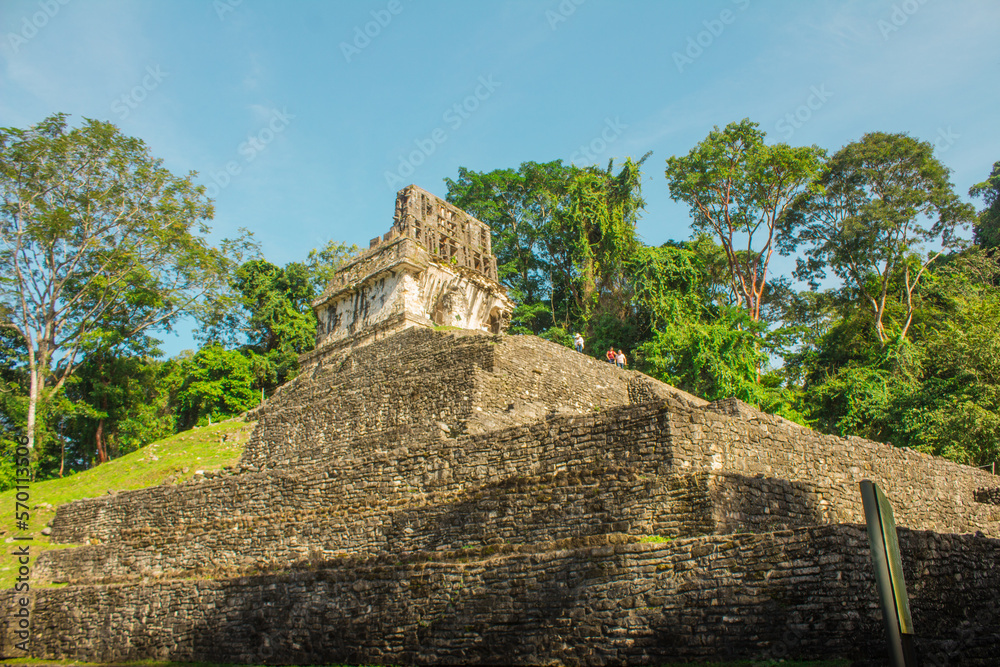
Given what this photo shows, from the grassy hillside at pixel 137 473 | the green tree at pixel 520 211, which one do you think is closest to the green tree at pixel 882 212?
the green tree at pixel 520 211

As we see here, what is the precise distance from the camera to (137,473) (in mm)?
21969

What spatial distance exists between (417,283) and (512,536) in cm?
1445

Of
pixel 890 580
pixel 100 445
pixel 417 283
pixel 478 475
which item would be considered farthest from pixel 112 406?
pixel 890 580

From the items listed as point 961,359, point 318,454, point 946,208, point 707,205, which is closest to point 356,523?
point 318,454

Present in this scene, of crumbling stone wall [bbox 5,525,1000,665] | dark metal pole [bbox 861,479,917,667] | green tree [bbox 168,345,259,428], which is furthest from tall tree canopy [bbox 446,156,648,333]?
dark metal pole [bbox 861,479,917,667]

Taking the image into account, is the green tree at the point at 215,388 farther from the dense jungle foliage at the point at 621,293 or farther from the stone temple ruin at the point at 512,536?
the stone temple ruin at the point at 512,536

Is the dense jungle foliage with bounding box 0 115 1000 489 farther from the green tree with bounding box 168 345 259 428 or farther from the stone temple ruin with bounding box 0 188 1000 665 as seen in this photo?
the stone temple ruin with bounding box 0 188 1000 665

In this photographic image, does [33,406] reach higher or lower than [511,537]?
higher

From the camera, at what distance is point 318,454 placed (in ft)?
56.0

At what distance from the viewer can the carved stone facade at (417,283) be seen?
912 inches

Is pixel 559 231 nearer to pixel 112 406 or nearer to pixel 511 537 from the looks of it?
pixel 112 406

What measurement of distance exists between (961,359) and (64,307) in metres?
35.4

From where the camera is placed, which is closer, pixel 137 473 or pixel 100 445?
pixel 137 473

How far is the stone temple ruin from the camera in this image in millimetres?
6656
